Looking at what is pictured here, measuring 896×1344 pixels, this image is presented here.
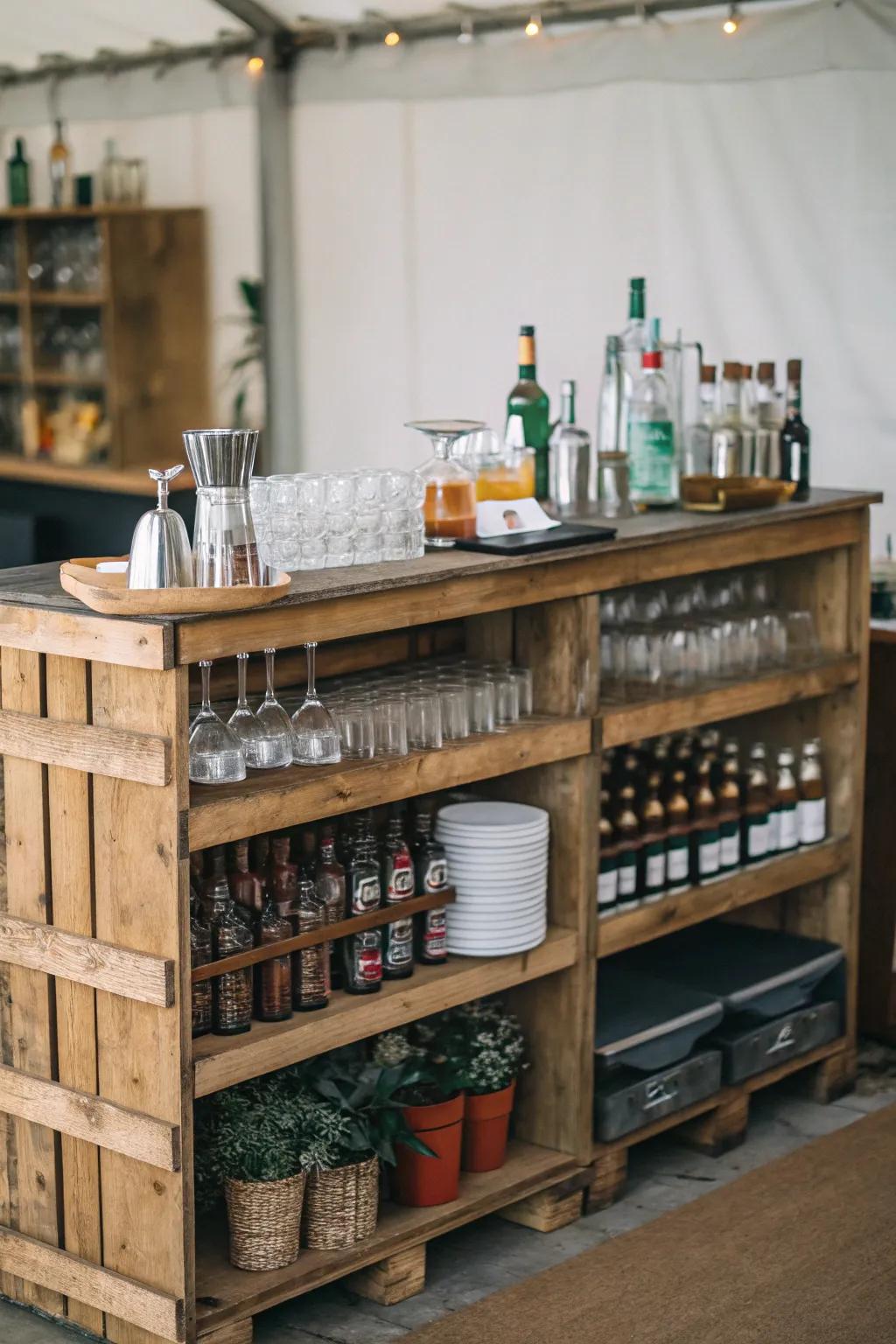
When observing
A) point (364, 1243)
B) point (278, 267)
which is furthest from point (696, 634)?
point (278, 267)

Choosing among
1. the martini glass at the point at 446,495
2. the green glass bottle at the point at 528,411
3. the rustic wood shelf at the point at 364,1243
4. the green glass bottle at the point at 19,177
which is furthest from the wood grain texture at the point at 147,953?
the green glass bottle at the point at 19,177

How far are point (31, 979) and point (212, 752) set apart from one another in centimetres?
53

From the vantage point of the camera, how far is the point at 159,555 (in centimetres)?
283

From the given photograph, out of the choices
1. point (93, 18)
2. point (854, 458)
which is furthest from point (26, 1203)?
point (93, 18)

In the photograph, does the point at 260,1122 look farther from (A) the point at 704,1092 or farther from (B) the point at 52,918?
Answer: (A) the point at 704,1092

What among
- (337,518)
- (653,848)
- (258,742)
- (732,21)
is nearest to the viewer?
(258,742)

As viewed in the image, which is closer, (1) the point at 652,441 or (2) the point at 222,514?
(2) the point at 222,514

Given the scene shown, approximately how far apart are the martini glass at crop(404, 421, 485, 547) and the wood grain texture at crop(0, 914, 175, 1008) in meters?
1.06

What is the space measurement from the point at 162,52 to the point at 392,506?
452cm

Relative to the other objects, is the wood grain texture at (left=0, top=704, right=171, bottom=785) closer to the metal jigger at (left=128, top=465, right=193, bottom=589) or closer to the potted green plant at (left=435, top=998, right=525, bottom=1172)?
the metal jigger at (left=128, top=465, right=193, bottom=589)

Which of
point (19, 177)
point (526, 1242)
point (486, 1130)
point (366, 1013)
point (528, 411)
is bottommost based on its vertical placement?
point (526, 1242)

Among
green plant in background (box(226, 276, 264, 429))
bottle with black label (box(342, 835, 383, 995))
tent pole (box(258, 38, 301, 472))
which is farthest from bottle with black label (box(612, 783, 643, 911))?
green plant in background (box(226, 276, 264, 429))

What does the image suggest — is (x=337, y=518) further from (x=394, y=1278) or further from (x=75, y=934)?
(x=394, y=1278)

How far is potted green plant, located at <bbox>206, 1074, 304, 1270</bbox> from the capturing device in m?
3.13
